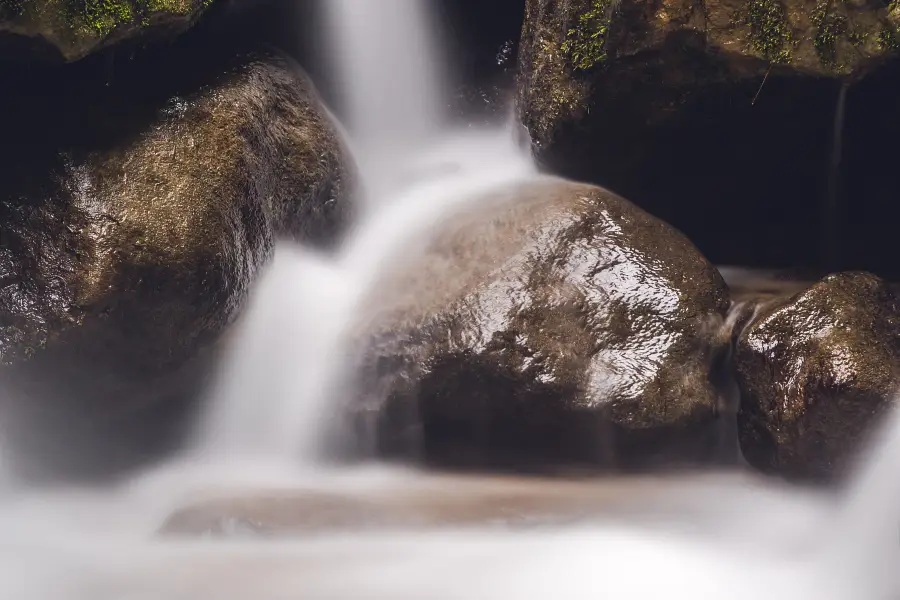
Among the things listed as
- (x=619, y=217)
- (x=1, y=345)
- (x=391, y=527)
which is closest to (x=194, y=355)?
(x=1, y=345)

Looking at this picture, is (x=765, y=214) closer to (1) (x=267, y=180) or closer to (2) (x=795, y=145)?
(2) (x=795, y=145)

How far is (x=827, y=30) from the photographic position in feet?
13.7

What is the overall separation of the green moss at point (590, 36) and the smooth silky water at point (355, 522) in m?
1.11

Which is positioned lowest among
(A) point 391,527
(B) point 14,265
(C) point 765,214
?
(A) point 391,527

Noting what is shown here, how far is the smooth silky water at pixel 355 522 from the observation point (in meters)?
3.07

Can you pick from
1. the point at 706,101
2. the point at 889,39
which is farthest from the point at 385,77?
the point at 889,39

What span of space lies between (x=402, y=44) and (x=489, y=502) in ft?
13.0

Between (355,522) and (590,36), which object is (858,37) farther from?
(355,522)

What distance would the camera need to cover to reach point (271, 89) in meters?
4.79

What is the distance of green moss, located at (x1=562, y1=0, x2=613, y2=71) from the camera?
4566 millimetres

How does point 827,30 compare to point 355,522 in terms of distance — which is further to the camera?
point 827,30

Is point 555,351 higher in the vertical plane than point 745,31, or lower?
lower

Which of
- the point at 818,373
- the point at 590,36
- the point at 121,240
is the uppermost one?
the point at 590,36

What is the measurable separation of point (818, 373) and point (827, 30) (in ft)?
6.10
